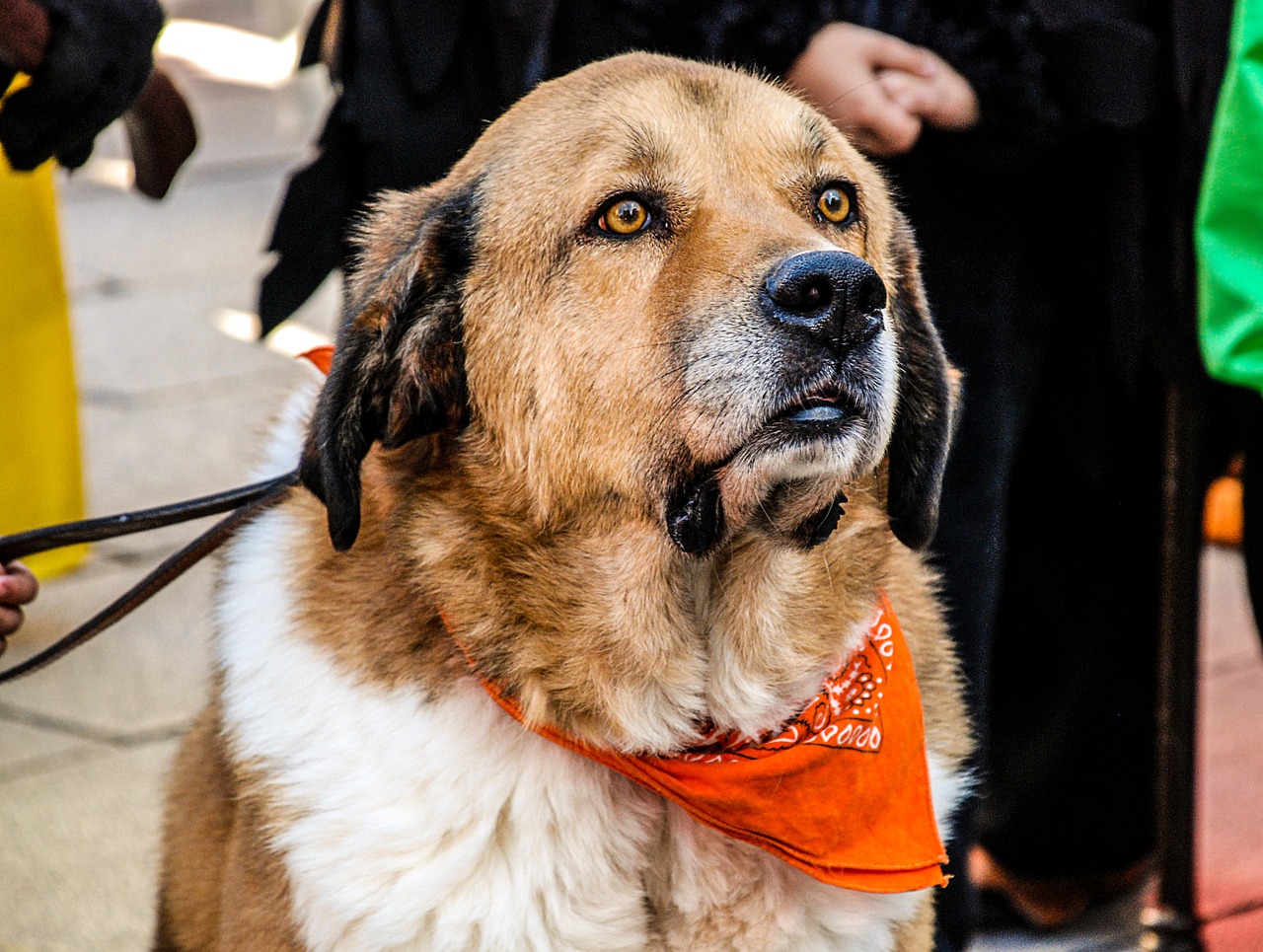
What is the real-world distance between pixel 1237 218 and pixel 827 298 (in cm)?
103

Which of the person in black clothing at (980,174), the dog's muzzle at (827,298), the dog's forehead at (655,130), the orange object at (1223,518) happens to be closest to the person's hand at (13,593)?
the person in black clothing at (980,174)

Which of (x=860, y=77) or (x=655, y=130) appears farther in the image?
(x=860, y=77)

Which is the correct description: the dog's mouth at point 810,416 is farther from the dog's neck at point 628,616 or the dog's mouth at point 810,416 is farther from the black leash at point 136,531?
the black leash at point 136,531

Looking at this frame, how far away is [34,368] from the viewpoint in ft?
14.8

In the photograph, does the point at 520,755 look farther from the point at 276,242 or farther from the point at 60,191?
the point at 60,191

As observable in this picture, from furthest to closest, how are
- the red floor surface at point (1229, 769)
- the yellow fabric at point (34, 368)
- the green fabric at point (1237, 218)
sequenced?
the yellow fabric at point (34, 368)
the red floor surface at point (1229, 769)
the green fabric at point (1237, 218)

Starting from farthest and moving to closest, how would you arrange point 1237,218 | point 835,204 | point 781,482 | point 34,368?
point 34,368 < point 1237,218 < point 835,204 < point 781,482

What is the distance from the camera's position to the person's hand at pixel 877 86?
2578 mm

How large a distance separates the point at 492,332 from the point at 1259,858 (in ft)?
8.85

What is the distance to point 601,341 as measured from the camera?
7.11 feet

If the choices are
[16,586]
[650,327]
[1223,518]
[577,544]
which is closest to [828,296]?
[650,327]

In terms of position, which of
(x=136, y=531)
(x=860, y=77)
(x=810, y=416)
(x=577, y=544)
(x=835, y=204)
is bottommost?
(x=136, y=531)

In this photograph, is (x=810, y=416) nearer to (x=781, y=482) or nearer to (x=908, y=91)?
(x=781, y=482)

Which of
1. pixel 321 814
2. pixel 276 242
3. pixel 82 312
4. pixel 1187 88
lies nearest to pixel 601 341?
pixel 321 814
